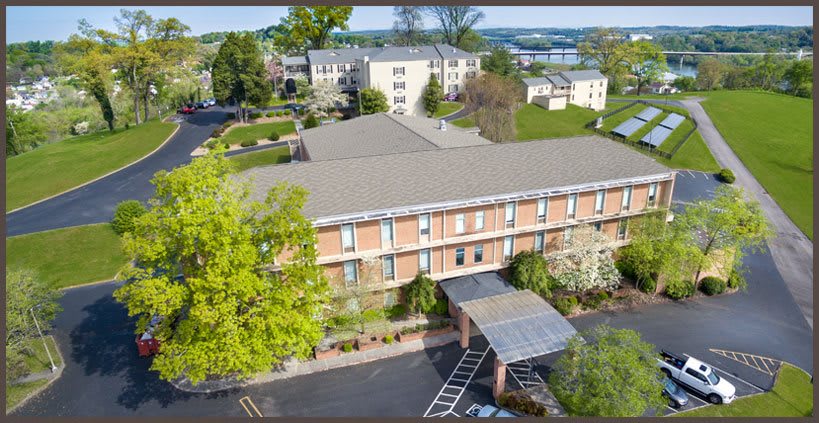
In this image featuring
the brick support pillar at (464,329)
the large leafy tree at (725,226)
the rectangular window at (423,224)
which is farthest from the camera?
the large leafy tree at (725,226)

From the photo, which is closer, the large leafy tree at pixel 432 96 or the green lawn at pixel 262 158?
the green lawn at pixel 262 158

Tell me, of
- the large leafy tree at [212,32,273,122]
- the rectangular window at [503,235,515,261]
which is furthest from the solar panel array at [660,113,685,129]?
the large leafy tree at [212,32,273,122]

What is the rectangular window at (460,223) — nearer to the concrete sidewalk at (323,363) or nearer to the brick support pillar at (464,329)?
the brick support pillar at (464,329)

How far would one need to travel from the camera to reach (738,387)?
28.8 metres

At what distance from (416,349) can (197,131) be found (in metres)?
64.2

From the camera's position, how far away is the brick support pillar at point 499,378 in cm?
2734

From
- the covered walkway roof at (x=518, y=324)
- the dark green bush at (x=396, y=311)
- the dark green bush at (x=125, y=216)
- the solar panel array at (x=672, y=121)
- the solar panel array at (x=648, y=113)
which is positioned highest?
the solar panel array at (x=648, y=113)

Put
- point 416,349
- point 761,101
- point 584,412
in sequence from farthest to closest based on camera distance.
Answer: point 761,101, point 416,349, point 584,412

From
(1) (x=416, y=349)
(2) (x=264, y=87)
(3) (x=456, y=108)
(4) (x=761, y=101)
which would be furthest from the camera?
(4) (x=761, y=101)

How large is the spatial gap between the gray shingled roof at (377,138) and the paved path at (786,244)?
96.8 ft

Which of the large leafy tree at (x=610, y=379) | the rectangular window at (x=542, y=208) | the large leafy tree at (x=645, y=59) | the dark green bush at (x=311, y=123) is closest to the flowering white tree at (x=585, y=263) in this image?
the rectangular window at (x=542, y=208)

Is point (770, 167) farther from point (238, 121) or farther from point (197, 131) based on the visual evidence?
point (197, 131)

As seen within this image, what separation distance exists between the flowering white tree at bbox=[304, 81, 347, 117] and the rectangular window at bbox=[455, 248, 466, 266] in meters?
54.4

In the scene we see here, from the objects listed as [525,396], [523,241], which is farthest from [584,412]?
[523,241]
